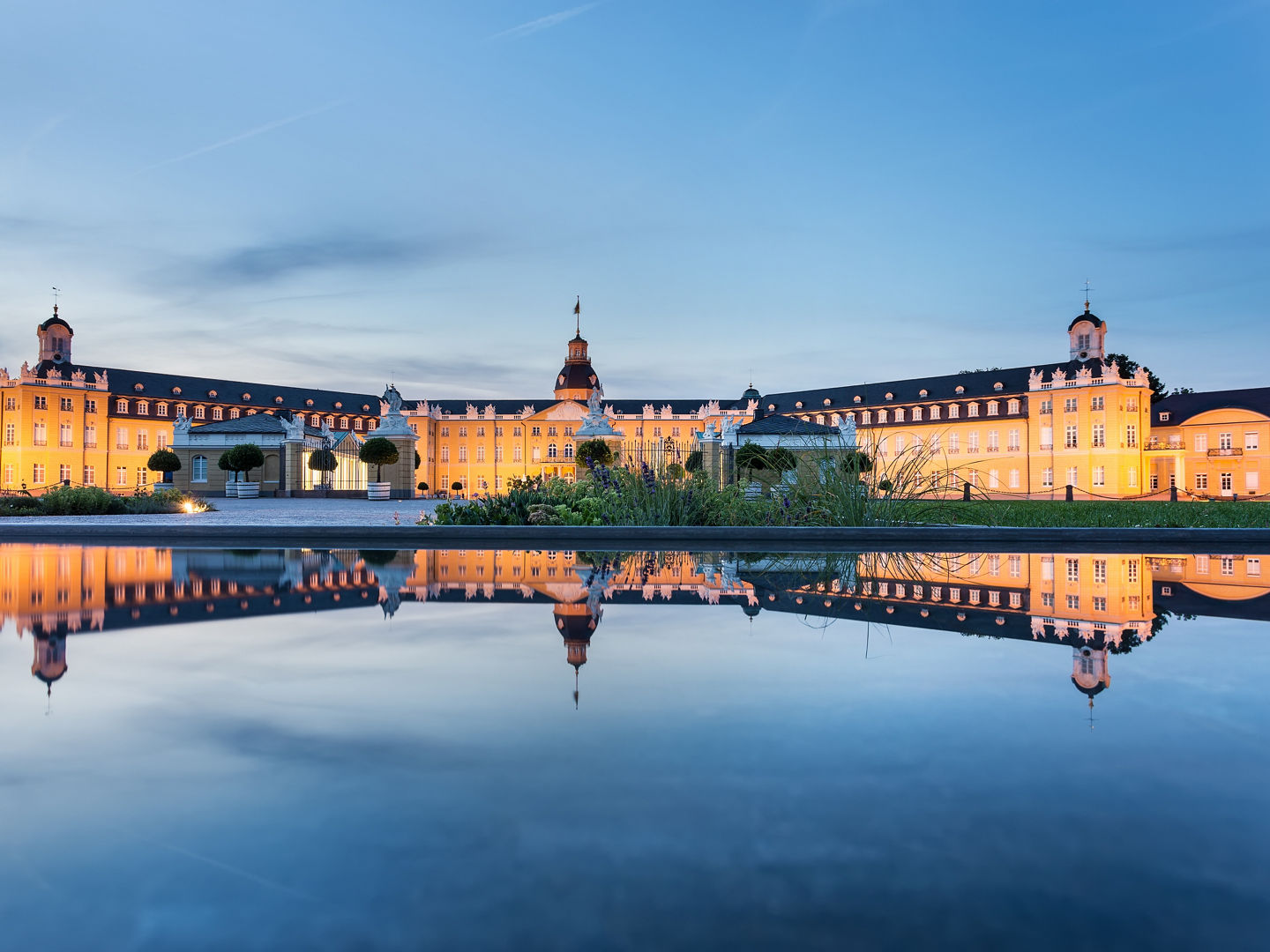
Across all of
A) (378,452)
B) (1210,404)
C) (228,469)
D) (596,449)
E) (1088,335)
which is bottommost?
(228,469)

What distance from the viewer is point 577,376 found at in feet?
326

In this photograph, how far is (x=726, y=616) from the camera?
717cm

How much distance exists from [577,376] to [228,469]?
59514mm

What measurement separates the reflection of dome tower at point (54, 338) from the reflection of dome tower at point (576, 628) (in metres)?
78.8

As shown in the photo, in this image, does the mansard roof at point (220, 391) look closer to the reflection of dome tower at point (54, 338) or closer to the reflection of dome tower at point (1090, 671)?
the reflection of dome tower at point (54, 338)

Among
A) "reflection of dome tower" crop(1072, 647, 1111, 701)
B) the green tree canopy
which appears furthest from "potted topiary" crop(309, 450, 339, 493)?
"reflection of dome tower" crop(1072, 647, 1111, 701)

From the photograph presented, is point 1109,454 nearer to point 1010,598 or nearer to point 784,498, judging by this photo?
point 784,498

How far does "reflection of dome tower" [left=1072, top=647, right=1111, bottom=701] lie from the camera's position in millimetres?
4801

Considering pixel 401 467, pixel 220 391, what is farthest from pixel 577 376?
pixel 401 467

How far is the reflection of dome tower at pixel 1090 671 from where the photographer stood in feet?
15.8

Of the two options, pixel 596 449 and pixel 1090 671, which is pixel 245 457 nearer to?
pixel 596 449

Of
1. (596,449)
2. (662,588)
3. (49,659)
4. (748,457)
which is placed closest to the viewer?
(49,659)

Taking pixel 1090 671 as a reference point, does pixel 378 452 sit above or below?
above

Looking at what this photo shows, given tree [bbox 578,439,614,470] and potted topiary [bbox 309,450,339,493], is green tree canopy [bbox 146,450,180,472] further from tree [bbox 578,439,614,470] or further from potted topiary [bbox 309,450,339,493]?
tree [bbox 578,439,614,470]
